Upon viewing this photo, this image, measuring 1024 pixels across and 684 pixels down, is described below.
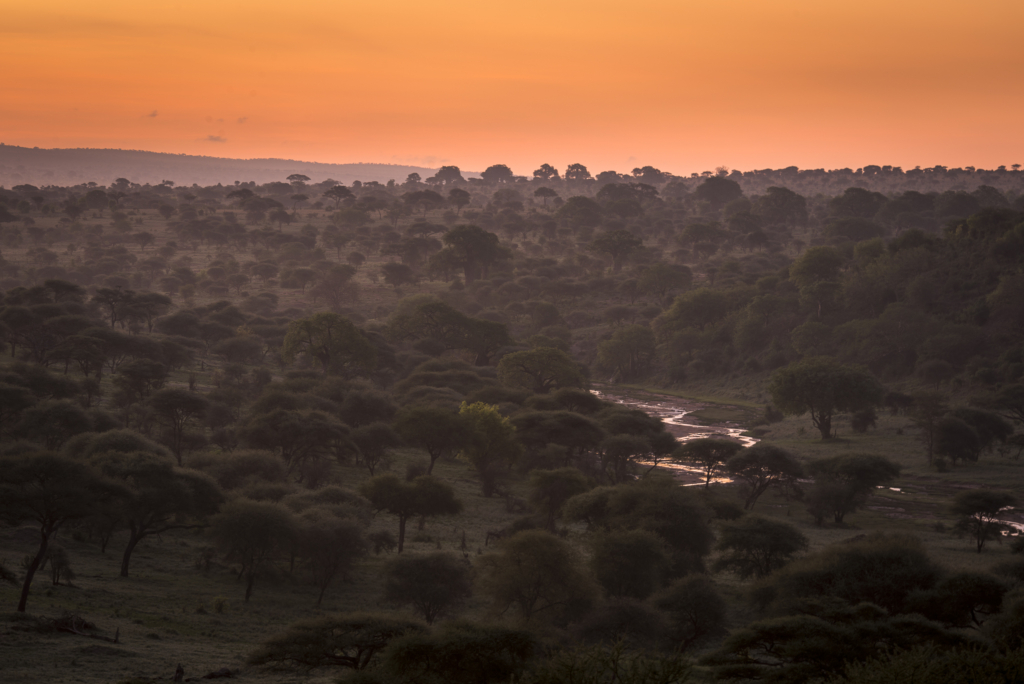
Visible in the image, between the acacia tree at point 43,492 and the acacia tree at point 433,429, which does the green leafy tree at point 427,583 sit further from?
the acacia tree at point 433,429

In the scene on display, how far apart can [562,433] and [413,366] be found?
105ft

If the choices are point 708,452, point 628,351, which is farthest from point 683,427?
point 628,351

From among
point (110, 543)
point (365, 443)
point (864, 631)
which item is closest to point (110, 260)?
point (365, 443)

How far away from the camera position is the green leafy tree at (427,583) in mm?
31359

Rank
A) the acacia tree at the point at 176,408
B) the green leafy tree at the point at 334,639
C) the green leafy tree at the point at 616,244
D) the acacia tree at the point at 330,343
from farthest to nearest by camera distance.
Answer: the green leafy tree at the point at 616,244
the acacia tree at the point at 330,343
the acacia tree at the point at 176,408
the green leafy tree at the point at 334,639

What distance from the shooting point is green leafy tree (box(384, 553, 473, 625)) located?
31359 millimetres

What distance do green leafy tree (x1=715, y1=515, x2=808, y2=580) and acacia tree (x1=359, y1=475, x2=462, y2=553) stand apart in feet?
44.0

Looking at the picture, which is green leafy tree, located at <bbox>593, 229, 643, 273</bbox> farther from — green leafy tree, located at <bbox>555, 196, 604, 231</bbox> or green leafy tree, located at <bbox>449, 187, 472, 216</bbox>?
green leafy tree, located at <bbox>449, 187, 472, 216</bbox>

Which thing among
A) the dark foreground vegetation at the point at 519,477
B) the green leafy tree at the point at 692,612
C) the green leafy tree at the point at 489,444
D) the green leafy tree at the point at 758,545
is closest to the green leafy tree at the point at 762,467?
the dark foreground vegetation at the point at 519,477

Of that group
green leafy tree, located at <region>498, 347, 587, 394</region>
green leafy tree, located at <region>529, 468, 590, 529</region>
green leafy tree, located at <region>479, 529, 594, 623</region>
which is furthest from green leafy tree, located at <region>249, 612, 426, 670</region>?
green leafy tree, located at <region>498, 347, 587, 394</region>

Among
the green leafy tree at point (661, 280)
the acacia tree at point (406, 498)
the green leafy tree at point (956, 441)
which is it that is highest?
the green leafy tree at point (661, 280)

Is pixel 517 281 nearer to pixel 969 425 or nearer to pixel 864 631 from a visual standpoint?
pixel 969 425

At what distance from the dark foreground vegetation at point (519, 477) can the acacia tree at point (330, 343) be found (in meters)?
0.32

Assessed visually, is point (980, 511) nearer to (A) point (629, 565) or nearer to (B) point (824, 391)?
(A) point (629, 565)
